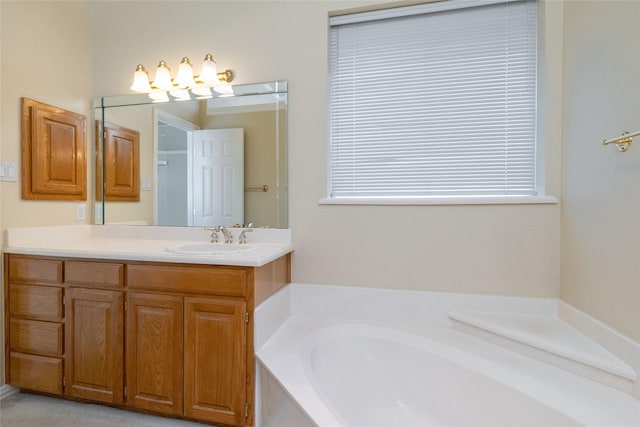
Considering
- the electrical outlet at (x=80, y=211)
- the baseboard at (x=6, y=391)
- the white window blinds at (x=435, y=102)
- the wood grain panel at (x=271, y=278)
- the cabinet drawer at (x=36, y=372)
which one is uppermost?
the white window blinds at (x=435, y=102)

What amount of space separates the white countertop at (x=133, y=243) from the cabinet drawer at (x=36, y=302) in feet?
0.70

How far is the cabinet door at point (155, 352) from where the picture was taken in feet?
5.32

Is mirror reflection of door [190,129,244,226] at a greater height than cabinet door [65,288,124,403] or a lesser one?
greater

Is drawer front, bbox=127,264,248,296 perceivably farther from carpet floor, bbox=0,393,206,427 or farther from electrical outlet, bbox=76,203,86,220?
electrical outlet, bbox=76,203,86,220

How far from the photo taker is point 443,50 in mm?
1979

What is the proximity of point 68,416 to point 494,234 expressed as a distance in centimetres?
251

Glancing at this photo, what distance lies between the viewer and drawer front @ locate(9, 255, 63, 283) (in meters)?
1.79

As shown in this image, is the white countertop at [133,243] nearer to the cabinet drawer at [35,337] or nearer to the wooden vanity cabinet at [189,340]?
the wooden vanity cabinet at [189,340]

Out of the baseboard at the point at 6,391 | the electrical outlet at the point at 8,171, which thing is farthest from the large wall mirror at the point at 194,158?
the baseboard at the point at 6,391

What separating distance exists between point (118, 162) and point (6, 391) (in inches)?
59.5

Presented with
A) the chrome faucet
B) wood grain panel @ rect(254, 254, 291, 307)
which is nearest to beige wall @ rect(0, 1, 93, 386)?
the chrome faucet

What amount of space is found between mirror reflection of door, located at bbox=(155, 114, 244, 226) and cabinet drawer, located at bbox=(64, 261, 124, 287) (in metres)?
0.58

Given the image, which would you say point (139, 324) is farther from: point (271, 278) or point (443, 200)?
point (443, 200)

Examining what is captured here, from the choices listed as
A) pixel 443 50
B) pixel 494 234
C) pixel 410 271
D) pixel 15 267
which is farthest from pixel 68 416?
pixel 443 50
